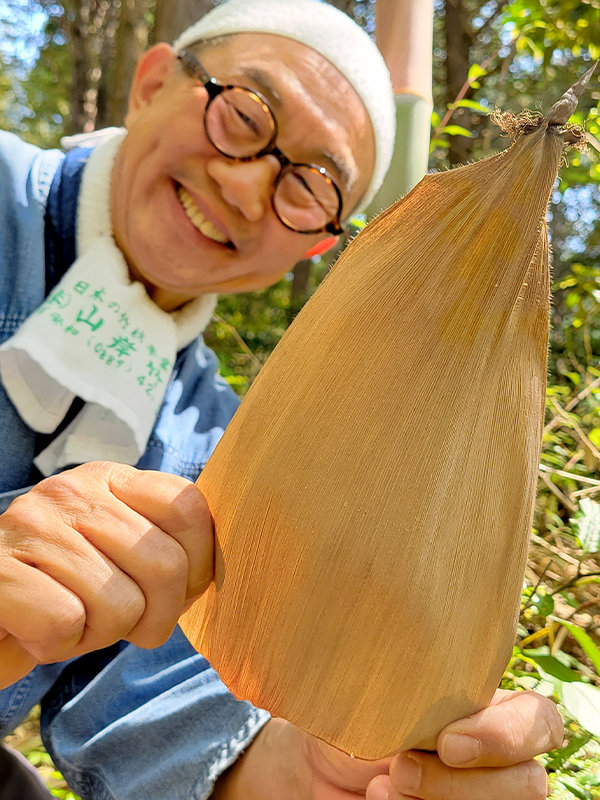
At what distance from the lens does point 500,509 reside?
1.22 ft

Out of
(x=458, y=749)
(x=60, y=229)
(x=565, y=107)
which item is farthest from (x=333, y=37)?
(x=458, y=749)

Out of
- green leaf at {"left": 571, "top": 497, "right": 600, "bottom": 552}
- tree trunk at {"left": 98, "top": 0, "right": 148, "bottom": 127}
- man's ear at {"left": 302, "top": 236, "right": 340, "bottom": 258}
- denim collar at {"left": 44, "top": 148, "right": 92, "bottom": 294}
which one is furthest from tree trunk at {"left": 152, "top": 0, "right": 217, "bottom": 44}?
green leaf at {"left": 571, "top": 497, "right": 600, "bottom": 552}

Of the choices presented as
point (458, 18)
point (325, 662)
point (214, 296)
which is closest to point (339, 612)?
point (325, 662)

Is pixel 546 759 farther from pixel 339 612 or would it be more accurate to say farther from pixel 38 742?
pixel 38 742

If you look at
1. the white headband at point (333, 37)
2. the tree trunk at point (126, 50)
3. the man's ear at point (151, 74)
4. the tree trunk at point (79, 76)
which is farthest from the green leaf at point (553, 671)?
the tree trunk at point (79, 76)

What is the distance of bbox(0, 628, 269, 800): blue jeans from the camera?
79 centimetres

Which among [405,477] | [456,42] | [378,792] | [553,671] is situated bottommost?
[378,792]

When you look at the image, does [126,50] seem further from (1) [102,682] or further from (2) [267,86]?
(1) [102,682]

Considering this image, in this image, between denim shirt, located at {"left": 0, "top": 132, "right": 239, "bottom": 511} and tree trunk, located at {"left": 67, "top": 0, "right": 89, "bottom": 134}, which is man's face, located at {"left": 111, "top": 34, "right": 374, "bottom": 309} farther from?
tree trunk, located at {"left": 67, "top": 0, "right": 89, "bottom": 134}

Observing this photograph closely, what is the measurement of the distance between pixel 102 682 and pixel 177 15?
239cm

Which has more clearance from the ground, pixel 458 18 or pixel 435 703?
pixel 458 18

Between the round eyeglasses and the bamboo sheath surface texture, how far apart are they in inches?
24.8

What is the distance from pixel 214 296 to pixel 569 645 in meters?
0.87

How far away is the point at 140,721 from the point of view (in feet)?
2.81
